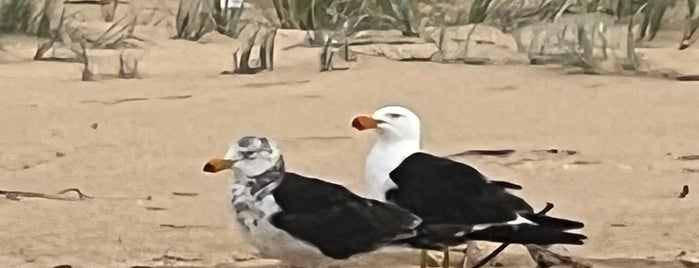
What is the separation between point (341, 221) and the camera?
4.02 meters

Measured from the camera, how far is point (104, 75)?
23.3 feet

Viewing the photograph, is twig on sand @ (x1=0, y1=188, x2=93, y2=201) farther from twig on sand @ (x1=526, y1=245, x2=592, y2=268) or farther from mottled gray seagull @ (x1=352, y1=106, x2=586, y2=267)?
twig on sand @ (x1=526, y1=245, x2=592, y2=268)

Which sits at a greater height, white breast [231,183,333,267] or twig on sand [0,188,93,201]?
white breast [231,183,333,267]

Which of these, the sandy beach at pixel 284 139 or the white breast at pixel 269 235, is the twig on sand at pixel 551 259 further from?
the white breast at pixel 269 235

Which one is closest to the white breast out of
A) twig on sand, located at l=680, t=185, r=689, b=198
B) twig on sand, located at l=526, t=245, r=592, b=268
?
twig on sand, located at l=526, t=245, r=592, b=268

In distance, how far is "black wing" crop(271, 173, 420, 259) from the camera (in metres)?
4.00

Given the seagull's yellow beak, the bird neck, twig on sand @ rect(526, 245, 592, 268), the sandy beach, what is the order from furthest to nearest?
the sandy beach → twig on sand @ rect(526, 245, 592, 268) → the bird neck → the seagull's yellow beak

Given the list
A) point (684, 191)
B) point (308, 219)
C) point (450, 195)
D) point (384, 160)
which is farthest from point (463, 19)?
point (308, 219)

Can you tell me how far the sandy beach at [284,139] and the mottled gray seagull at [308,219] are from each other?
27.1 inches

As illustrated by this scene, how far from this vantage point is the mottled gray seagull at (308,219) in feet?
13.1

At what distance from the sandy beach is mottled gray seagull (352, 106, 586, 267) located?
453mm

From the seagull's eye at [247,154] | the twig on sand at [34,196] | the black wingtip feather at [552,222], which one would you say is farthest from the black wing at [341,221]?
the twig on sand at [34,196]

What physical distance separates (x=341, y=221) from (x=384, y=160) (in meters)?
0.46

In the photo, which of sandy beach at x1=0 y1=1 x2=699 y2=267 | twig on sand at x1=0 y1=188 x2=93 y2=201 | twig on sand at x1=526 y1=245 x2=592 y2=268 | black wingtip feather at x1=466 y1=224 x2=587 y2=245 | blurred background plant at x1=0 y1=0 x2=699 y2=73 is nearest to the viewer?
black wingtip feather at x1=466 y1=224 x2=587 y2=245
